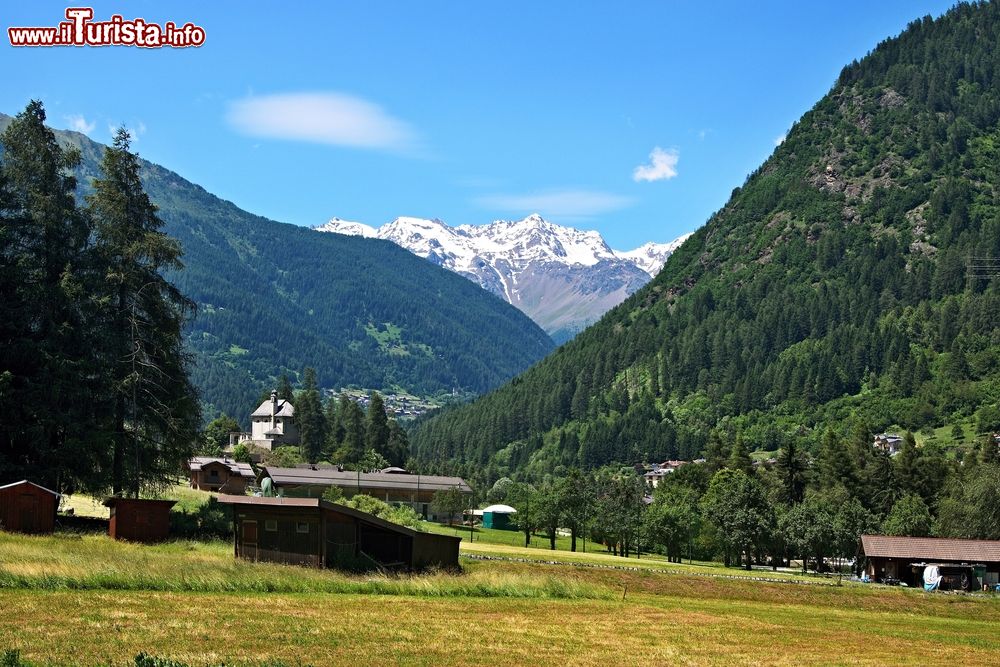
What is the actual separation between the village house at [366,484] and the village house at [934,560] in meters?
60.9

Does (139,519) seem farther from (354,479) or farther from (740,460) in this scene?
(740,460)

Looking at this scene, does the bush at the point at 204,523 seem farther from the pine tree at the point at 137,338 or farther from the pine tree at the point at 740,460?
the pine tree at the point at 740,460

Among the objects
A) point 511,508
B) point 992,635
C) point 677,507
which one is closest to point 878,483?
point 677,507

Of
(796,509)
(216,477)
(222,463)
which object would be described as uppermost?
(222,463)

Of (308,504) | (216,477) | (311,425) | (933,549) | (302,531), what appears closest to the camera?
(308,504)

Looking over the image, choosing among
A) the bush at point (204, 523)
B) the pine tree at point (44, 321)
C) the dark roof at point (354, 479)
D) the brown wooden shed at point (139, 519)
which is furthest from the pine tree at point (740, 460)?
the brown wooden shed at point (139, 519)

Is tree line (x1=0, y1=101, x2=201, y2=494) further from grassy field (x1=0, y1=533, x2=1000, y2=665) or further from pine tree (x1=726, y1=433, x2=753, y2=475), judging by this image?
pine tree (x1=726, y1=433, x2=753, y2=475)

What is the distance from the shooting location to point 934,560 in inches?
3656

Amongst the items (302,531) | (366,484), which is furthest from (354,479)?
(302,531)

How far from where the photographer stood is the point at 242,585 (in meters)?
45.8

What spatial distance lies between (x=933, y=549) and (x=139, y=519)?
64.2m

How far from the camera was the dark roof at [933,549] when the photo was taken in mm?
93188

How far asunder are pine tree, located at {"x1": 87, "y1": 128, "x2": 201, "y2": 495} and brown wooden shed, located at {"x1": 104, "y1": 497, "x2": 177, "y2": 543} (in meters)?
7.10

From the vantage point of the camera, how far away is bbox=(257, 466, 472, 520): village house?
143 meters
